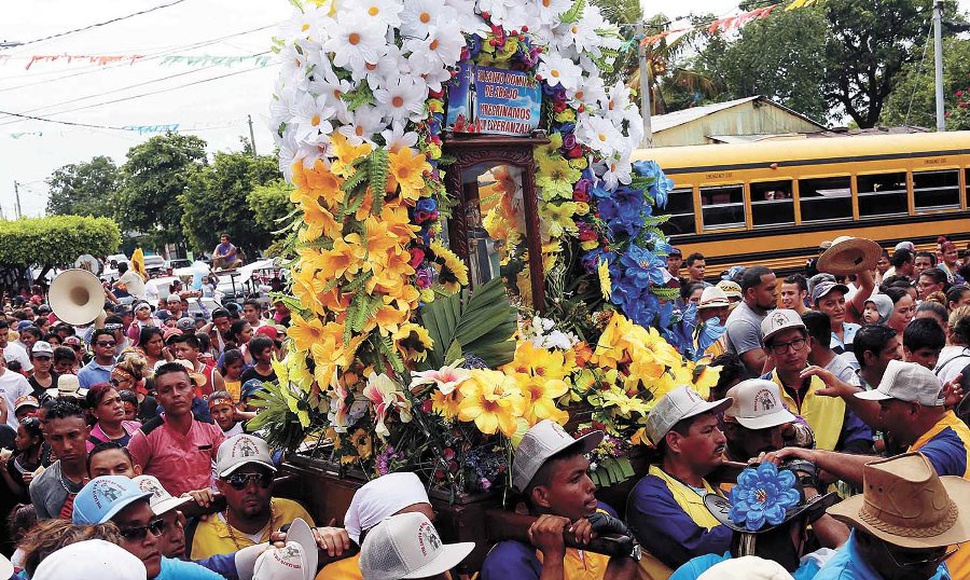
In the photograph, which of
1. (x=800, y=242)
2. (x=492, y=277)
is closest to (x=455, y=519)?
(x=492, y=277)

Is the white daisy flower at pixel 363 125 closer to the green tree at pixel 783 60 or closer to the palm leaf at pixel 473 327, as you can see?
the palm leaf at pixel 473 327

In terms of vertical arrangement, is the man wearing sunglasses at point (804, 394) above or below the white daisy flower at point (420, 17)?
below

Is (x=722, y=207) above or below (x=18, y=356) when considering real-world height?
above

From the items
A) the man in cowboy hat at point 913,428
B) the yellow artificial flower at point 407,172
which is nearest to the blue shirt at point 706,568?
the man in cowboy hat at point 913,428

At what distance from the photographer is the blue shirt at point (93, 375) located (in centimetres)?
866

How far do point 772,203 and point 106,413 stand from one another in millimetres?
11718

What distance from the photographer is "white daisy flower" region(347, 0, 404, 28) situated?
4.43m

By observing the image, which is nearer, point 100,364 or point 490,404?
point 490,404

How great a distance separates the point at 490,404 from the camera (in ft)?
13.5

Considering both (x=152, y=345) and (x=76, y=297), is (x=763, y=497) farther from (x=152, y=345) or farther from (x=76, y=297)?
(x=76, y=297)

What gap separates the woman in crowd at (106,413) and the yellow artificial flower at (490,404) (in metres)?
2.55

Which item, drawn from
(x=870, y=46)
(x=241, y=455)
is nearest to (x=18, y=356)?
(x=241, y=455)

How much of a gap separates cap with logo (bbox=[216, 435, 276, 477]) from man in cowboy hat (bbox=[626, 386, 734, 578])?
67.5 inches

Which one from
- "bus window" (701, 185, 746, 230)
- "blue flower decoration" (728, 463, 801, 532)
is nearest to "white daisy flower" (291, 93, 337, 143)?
"blue flower decoration" (728, 463, 801, 532)
